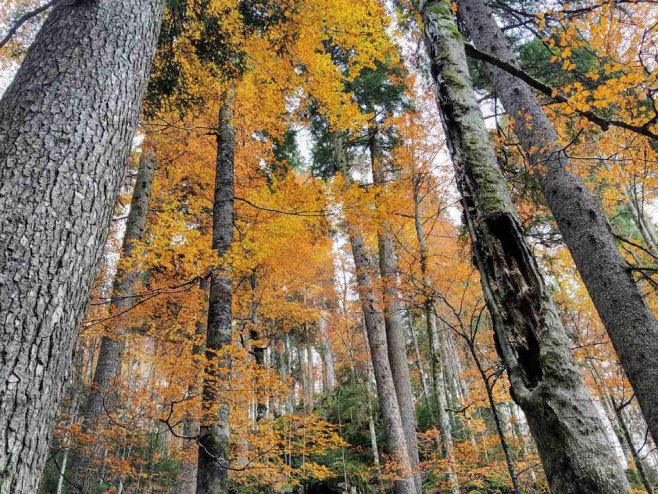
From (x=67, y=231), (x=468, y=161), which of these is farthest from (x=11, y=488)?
(x=468, y=161)

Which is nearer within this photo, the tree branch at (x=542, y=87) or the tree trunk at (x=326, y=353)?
the tree branch at (x=542, y=87)

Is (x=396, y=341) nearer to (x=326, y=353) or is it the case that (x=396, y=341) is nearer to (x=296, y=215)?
(x=296, y=215)

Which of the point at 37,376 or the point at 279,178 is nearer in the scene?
the point at 37,376

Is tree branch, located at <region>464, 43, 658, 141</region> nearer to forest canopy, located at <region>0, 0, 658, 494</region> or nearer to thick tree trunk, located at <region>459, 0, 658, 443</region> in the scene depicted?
forest canopy, located at <region>0, 0, 658, 494</region>

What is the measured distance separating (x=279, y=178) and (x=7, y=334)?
9067 millimetres

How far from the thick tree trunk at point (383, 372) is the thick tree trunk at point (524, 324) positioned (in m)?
5.90

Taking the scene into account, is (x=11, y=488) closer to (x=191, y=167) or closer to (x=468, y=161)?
(x=468, y=161)

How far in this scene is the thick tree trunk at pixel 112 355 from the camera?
18.8 ft

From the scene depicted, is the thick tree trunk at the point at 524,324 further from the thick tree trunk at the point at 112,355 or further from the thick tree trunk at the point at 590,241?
the thick tree trunk at the point at 112,355

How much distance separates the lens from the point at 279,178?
33.3 feet

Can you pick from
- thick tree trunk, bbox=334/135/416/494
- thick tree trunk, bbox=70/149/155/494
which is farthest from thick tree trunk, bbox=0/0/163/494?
thick tree trunk, bbox=334/135/416/494

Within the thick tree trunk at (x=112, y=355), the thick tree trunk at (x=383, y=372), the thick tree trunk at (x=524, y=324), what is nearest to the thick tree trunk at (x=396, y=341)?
the thick tree trunk at (x=383, y=372)

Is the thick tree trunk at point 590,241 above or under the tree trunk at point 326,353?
under

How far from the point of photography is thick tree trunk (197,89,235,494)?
159 inches
